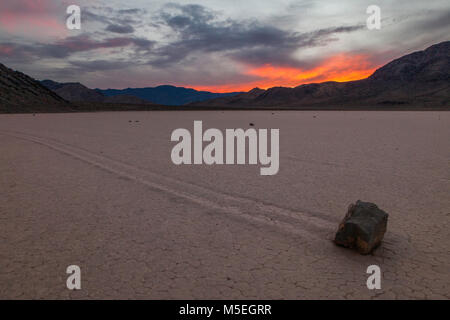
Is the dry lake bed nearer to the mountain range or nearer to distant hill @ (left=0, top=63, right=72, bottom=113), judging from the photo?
distant hill @ (left=0, top=63, right=72, bottom=113)

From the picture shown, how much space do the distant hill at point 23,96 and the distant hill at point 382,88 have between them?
9873 centimetres

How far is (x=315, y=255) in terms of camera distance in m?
3.86

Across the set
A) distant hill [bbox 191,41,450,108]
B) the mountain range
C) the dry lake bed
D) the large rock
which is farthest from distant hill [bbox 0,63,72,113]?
distant hill [bbox 191,41,450,108]

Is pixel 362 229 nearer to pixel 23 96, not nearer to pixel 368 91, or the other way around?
pixel 23 96

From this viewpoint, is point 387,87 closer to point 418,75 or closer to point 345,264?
point 418,75

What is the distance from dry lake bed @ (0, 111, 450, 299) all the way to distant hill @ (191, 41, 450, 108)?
123 metres

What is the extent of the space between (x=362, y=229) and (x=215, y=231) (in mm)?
1936

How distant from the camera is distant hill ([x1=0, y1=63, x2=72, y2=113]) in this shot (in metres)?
52.9

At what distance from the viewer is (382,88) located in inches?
5797

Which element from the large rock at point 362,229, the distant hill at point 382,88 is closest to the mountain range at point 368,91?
the distant hill at point 382,88
